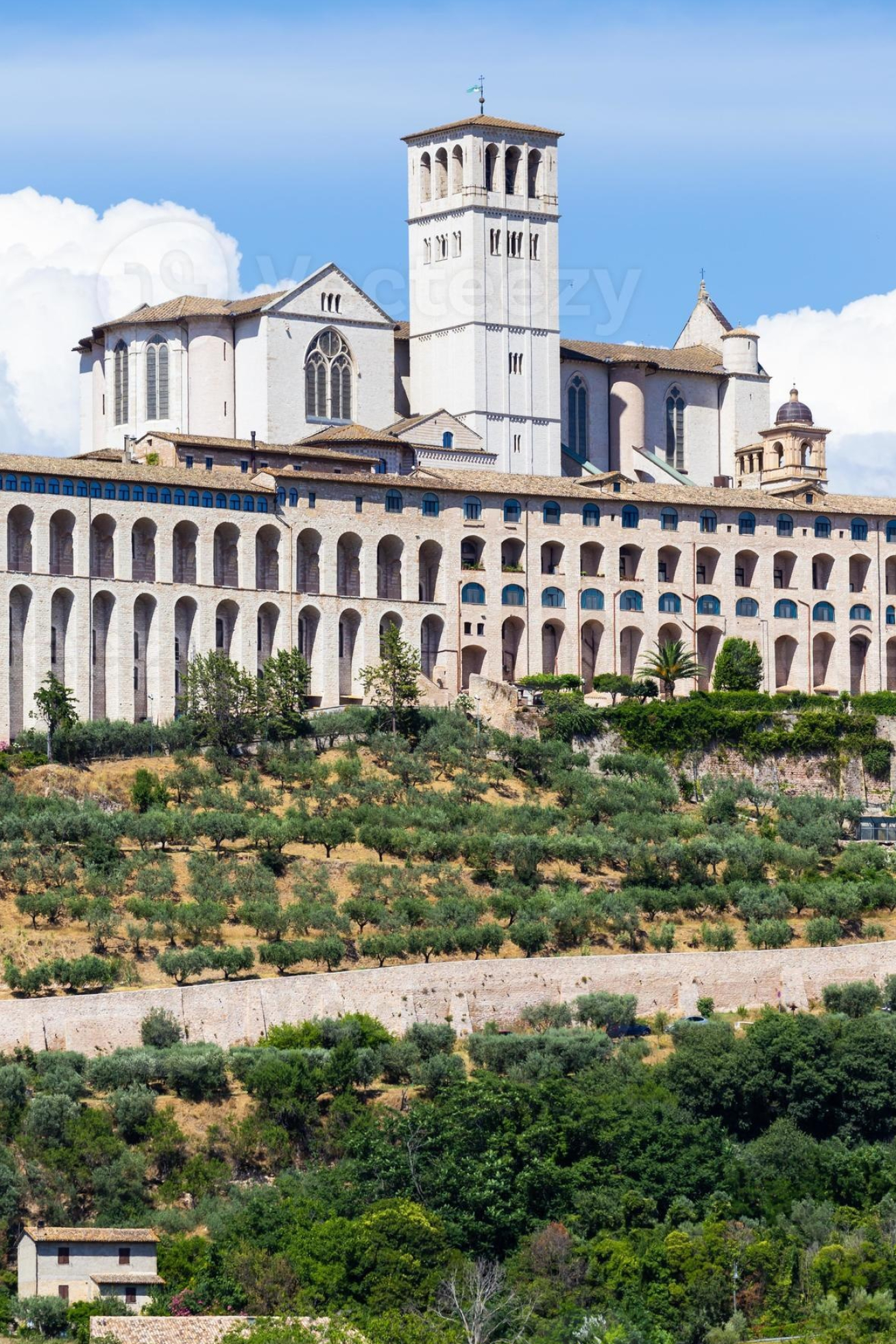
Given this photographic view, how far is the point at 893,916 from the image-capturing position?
83.9 metres

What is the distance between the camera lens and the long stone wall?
2734 inches

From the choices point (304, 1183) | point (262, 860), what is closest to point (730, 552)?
point (262, 860)

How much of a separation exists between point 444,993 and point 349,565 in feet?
97.5

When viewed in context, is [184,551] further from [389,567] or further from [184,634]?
[389,567]

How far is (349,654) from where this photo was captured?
3912 inches

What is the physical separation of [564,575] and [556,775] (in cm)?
1176

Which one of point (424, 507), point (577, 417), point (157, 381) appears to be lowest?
point (424, 507)

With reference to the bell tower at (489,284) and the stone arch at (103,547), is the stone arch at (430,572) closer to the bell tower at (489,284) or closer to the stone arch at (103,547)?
the bell tower at (489,284)

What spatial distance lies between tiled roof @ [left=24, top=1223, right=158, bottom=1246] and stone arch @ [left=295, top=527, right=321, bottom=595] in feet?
130

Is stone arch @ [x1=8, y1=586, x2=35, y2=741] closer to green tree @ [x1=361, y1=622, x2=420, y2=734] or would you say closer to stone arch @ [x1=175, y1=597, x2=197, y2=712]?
stone arch @ [x1=175, y1=597, x2=197, y2=712]

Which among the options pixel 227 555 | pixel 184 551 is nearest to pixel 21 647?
pixel 184 551

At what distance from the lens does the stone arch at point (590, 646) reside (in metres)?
103

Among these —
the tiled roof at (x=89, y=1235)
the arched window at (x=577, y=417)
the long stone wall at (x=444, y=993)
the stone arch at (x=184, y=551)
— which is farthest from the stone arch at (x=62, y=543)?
the tiled roof at (x=89, y=1235)

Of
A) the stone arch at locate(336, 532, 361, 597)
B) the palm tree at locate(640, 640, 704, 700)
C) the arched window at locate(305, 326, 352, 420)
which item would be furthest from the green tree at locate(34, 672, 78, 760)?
the palm tree at locate(640, 640, 704, 700)
